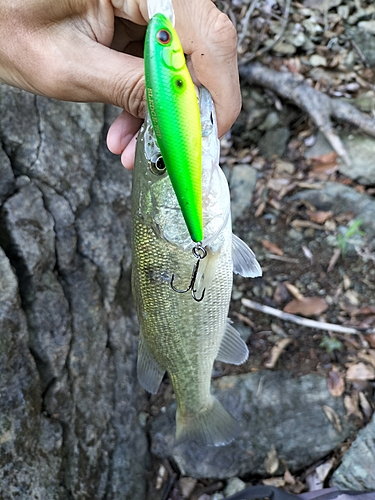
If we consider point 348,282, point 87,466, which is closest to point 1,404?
point 87,466

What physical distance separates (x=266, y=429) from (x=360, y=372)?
2.62 feet

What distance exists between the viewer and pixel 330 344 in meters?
3.26

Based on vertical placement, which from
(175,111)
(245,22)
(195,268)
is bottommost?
(195,268)

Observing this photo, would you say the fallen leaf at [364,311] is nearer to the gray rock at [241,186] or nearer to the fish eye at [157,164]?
the gray rock at [241,186]

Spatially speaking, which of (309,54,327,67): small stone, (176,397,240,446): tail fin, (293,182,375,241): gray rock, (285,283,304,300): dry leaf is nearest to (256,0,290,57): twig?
(309,54,327,67): small stone

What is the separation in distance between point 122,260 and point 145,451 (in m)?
1.35

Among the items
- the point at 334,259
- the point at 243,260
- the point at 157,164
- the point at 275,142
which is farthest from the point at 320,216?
the point at 157,164

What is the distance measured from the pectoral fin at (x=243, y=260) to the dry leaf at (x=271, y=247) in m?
1.64

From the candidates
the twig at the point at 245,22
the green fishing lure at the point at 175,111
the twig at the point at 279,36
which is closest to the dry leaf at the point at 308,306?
the green fishing lure at the point at 175,111

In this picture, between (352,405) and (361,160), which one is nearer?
(352,405)

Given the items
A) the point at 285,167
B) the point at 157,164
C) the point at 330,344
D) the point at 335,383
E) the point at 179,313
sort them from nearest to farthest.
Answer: the point at 157,164, the point at 179,313, the point at 335,383, the point at 330,344, the point at 285,167

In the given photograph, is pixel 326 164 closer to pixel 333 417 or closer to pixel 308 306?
pixel 308 306

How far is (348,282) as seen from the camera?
348 cm

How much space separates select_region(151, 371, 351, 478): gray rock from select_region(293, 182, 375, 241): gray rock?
1375mm
